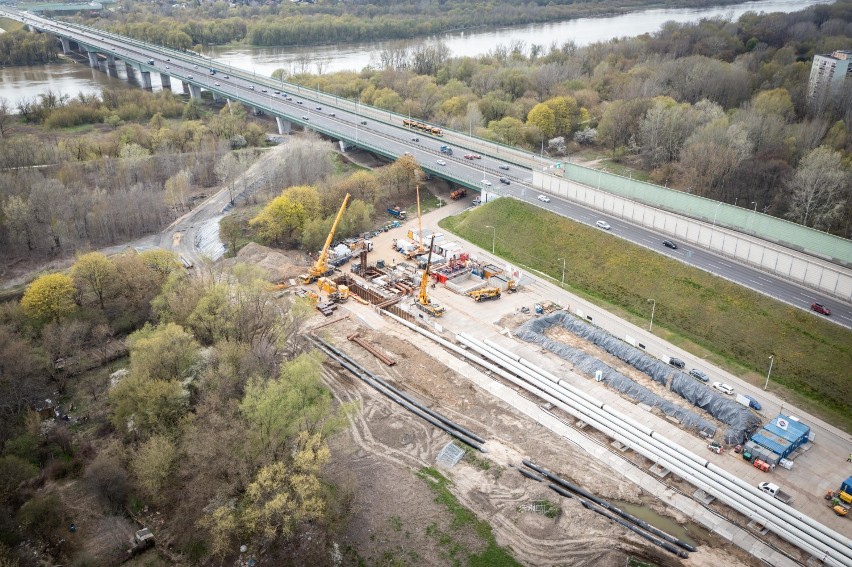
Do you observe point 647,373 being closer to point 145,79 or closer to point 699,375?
point 699,375

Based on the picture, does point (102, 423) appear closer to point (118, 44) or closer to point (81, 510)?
point (81, 510)

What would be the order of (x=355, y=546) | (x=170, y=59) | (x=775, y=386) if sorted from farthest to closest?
1. (x=170, y=59)
2. (x=775, y=386)
3. (x=355, y=546)

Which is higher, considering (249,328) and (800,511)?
(249,328)

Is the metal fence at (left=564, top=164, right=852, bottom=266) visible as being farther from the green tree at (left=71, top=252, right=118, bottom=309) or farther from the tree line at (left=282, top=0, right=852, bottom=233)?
the green tree at (left=71, top=252, right=118, bottom=309)

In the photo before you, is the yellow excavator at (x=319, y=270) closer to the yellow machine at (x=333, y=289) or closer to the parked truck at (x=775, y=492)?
the yellow machine at (x=333, y=289)

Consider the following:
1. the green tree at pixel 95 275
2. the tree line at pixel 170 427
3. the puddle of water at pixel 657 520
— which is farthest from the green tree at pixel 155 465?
the puddle of water at pixel 657 520

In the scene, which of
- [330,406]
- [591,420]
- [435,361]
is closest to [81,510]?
[330,406]

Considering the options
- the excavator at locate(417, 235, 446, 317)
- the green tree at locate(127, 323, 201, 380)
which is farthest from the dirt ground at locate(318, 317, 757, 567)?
the green tree at locate(127, 323, 201, 380)
